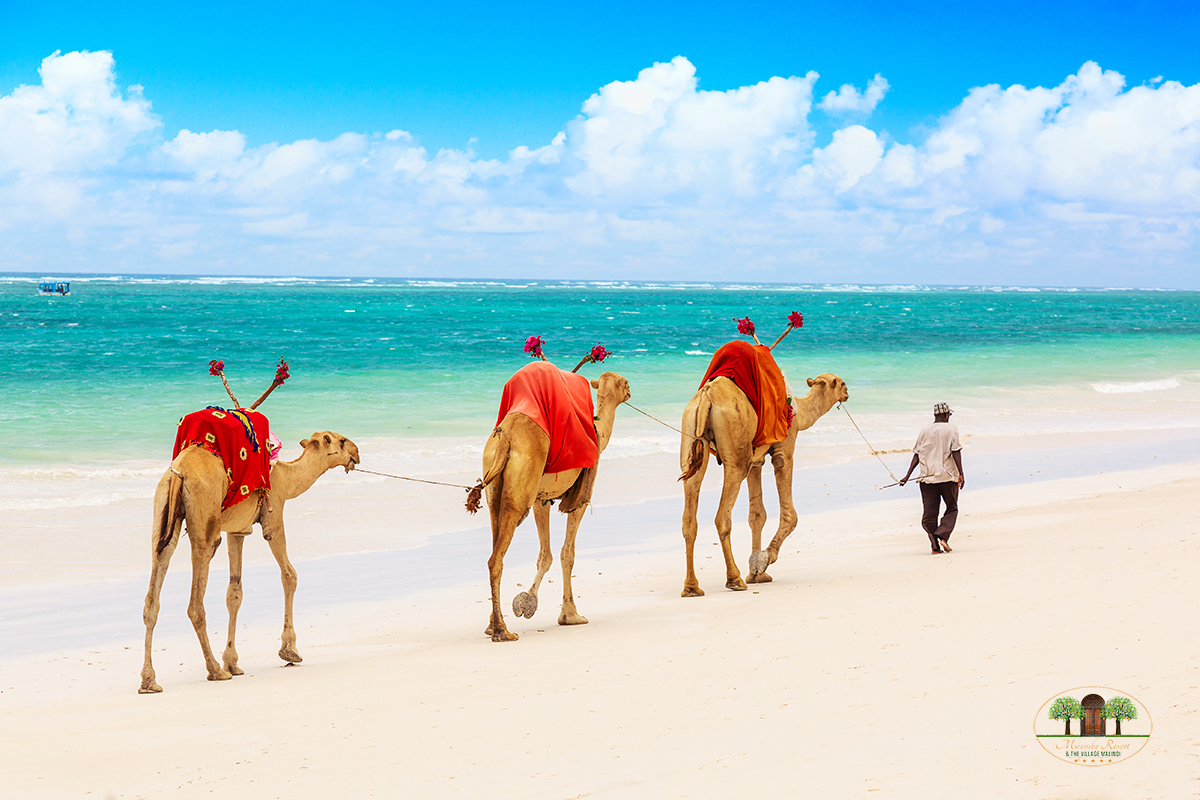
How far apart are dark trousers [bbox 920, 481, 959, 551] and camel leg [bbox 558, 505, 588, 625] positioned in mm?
3907

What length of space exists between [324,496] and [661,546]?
229 inches

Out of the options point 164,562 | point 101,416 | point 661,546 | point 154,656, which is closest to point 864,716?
point 164,562

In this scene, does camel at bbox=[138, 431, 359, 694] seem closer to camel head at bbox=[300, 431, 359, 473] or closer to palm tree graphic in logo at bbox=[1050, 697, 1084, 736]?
camel head at bbox=[300, 431, 359, 473]

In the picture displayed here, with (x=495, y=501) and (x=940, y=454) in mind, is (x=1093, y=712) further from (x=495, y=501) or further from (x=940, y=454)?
(x=940, y=454)

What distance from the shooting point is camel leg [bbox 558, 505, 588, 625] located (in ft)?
26.8

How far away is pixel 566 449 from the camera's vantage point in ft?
26.1

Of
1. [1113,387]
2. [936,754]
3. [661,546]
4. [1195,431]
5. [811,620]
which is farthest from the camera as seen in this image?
[1113,387]

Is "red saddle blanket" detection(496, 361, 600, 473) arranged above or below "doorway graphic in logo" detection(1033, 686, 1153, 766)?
above

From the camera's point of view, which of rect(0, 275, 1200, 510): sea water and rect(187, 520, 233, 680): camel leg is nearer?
rect(187, 520, 233, 680): camel leg

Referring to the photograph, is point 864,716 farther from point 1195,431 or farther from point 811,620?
point 1195,431

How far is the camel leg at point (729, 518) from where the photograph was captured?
924 cm

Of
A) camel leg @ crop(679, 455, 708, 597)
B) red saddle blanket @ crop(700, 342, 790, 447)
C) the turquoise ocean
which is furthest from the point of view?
the turquoise ocean

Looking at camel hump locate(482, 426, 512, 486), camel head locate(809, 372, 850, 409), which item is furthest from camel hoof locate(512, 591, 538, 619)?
camel head locate(809, 372, 850, 409)

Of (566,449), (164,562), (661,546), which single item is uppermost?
(566,449)
